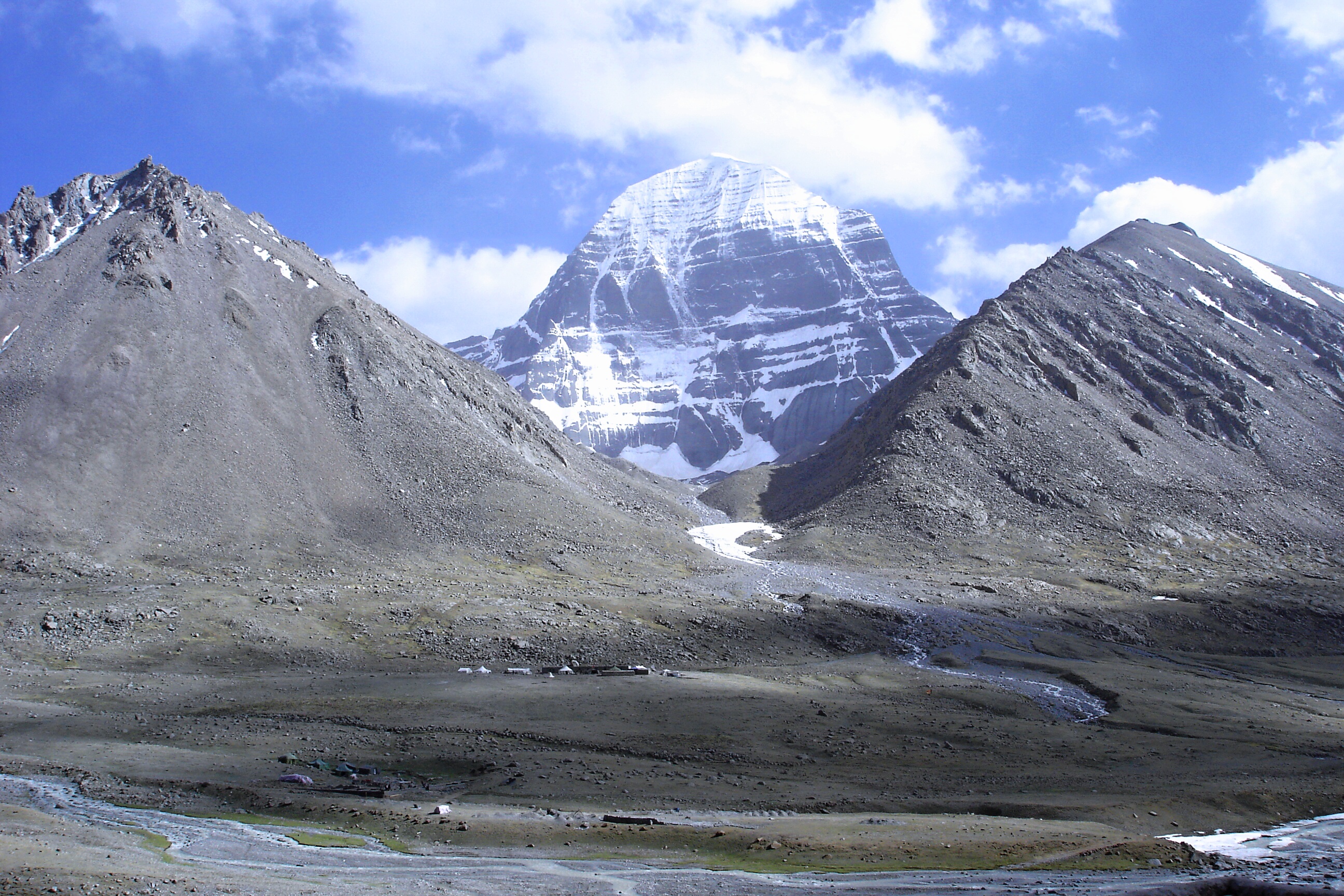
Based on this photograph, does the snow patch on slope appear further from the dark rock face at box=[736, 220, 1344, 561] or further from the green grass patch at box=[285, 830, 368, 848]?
the green grass patch at box=[285, 830, 368, 848]

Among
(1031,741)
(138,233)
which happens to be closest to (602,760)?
(1031,741)

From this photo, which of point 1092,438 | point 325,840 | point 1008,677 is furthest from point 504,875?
point 1092,438

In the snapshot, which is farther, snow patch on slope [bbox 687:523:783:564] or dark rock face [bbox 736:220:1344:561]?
dark rock face [bbox 736:220:1344:561]

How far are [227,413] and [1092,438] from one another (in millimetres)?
126565

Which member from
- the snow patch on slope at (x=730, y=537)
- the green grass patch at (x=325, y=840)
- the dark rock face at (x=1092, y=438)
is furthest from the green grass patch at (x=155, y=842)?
the dark rock face at (x=1092, y=438)

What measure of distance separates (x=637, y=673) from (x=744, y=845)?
30079 mm

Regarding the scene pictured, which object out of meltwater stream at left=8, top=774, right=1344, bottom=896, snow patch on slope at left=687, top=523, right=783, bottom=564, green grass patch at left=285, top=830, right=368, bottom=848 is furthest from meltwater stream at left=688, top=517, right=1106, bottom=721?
green grass patch at left=285, top=830, right=368, bottom=848

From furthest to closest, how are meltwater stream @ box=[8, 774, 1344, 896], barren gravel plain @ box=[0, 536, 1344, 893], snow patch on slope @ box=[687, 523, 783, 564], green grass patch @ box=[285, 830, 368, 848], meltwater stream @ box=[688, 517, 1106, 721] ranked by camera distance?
1. snow patch on slope @ box=[687, 523, 783, 564]
2. meltwater stream @ box=[688, 517, 1106, 721]
3. green grass patch @ box=[285, 830, 368, 848]
4. barren gravel plain @ box=[0, 536, 1344, 893]
5. meltwater stream @ box=[8, 774, 1344, 896]

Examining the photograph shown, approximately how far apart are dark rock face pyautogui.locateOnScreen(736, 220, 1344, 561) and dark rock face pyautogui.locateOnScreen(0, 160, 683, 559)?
3998 centimetres

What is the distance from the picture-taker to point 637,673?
60875 millimetres

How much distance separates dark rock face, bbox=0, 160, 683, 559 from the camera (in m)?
90.1

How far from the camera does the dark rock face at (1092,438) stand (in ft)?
432

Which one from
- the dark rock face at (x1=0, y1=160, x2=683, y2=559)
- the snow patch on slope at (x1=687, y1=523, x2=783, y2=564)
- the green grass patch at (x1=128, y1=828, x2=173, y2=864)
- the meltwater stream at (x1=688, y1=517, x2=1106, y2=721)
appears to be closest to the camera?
the green grass patch at (x1=128, y1=828, x2=173, y2=864)

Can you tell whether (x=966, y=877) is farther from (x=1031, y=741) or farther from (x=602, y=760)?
(x=1031, y=741)
